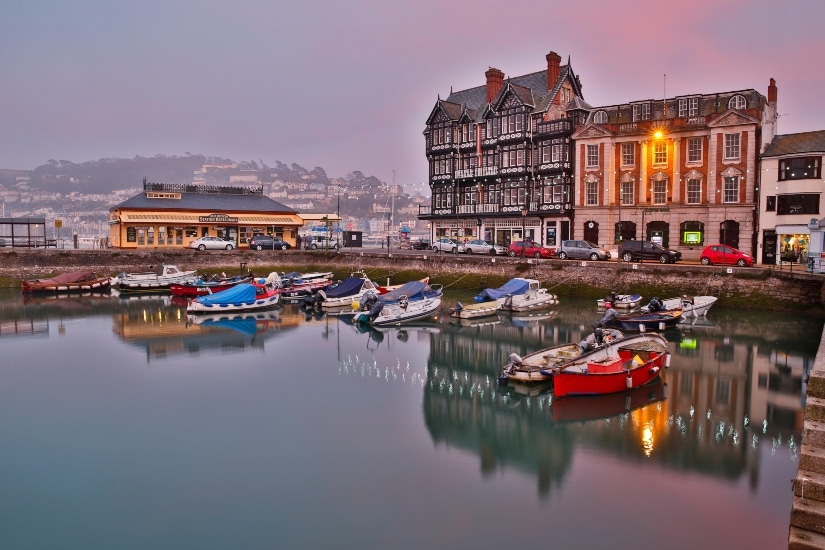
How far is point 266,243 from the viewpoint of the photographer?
70.4 meters

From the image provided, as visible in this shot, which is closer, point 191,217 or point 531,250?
point 531,250

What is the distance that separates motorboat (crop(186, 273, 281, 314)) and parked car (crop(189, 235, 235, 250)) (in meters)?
23.6

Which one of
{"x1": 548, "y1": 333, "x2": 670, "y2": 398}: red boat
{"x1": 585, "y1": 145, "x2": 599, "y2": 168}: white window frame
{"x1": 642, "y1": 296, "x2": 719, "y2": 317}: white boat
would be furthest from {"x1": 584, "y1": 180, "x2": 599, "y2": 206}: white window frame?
{"x1": 548, "y1": 333, "x2": 670, "y2": 398}: red boat

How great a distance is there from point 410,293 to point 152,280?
28730 millimetres

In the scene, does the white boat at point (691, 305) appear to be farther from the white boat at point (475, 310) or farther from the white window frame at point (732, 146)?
the white window frame at point (732, 146)

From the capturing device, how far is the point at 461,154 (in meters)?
76.0

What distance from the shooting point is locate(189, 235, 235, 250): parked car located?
6756cm

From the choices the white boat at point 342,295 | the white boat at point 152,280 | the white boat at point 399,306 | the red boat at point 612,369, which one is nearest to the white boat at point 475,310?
the white boat at point 399,306

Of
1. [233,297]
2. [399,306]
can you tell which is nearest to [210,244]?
[233,297]

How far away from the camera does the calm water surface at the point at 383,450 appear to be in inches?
509

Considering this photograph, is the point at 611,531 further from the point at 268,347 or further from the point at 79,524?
the point at 268,347

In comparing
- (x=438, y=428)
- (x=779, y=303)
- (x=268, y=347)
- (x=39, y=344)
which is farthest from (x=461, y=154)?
(x=438, y=428)

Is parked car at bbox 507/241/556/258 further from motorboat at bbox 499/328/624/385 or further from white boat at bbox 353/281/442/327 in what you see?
motorboat at bbox 499/328/624/385

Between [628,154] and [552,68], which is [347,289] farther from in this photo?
[552,68]
